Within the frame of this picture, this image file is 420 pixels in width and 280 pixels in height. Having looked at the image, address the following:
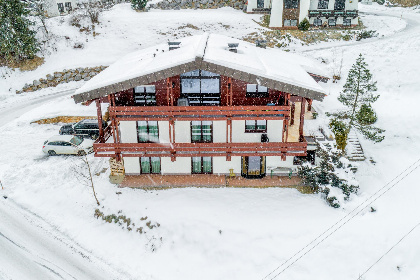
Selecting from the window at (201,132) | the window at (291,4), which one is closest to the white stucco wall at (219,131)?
the window at (201,132)

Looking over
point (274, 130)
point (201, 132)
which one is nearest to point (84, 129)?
point (201, 132)

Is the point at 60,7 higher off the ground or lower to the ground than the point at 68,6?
lower

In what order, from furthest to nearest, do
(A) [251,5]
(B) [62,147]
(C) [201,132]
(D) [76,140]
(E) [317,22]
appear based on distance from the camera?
1. (A) [251,5]
2. (E) [317,22]
3. (D) [76,140]
4. (B) [62,147]
5. (C) [201,132]

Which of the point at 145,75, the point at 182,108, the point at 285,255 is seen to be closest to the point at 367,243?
the point at 285,255

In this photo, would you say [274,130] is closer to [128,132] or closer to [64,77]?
[128,132]

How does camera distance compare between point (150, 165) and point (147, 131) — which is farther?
point (150, 165)

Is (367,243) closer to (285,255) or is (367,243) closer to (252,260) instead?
(285,255)

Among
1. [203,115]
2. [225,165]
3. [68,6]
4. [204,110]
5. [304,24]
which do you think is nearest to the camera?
[204,110]
